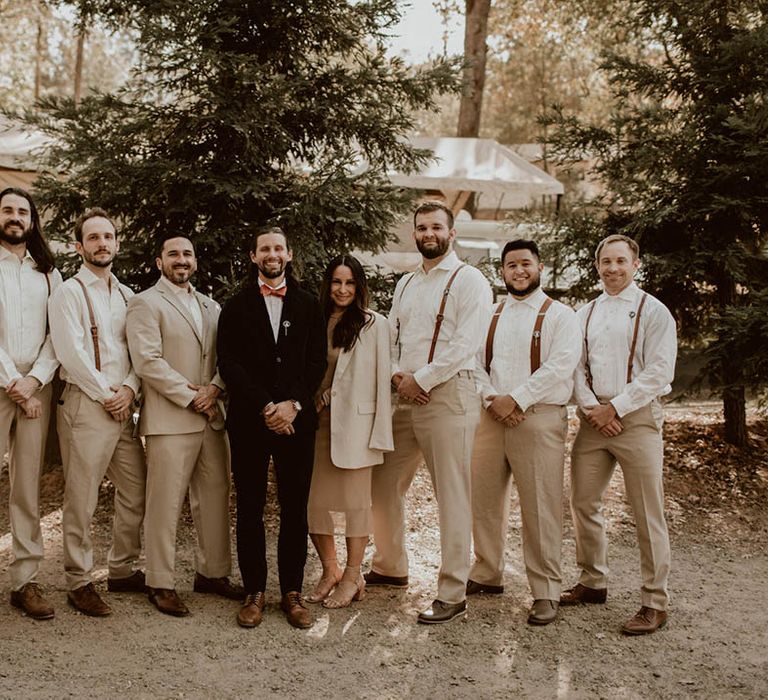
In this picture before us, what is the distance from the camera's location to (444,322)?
5.06 meters

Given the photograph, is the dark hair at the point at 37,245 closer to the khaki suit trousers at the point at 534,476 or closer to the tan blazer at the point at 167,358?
the tan blazer at the point at 167,358

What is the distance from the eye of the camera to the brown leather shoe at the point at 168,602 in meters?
4.92

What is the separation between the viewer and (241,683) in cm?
410

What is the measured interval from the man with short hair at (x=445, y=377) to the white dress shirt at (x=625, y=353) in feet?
2.28

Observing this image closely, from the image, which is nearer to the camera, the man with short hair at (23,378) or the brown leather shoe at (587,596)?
the man with short hair at (23,378)

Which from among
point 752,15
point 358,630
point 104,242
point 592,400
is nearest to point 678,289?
point 752,15

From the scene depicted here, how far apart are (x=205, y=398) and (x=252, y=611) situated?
1.29m

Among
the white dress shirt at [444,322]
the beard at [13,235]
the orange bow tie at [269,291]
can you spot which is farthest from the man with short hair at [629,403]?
the beard at [13,235]

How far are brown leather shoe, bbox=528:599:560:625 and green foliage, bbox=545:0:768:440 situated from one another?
342cm

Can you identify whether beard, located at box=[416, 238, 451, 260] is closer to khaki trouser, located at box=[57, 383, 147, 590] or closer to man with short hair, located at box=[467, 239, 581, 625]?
man with short hair, located at box=[467, 239, 581, 625]

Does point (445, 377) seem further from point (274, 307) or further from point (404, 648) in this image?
point (404, 648)

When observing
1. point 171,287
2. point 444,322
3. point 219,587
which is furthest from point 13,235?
point 444,322

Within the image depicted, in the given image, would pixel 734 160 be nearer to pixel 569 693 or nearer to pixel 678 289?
pixel 678 289

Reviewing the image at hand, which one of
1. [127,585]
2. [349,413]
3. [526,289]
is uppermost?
[526,289]
